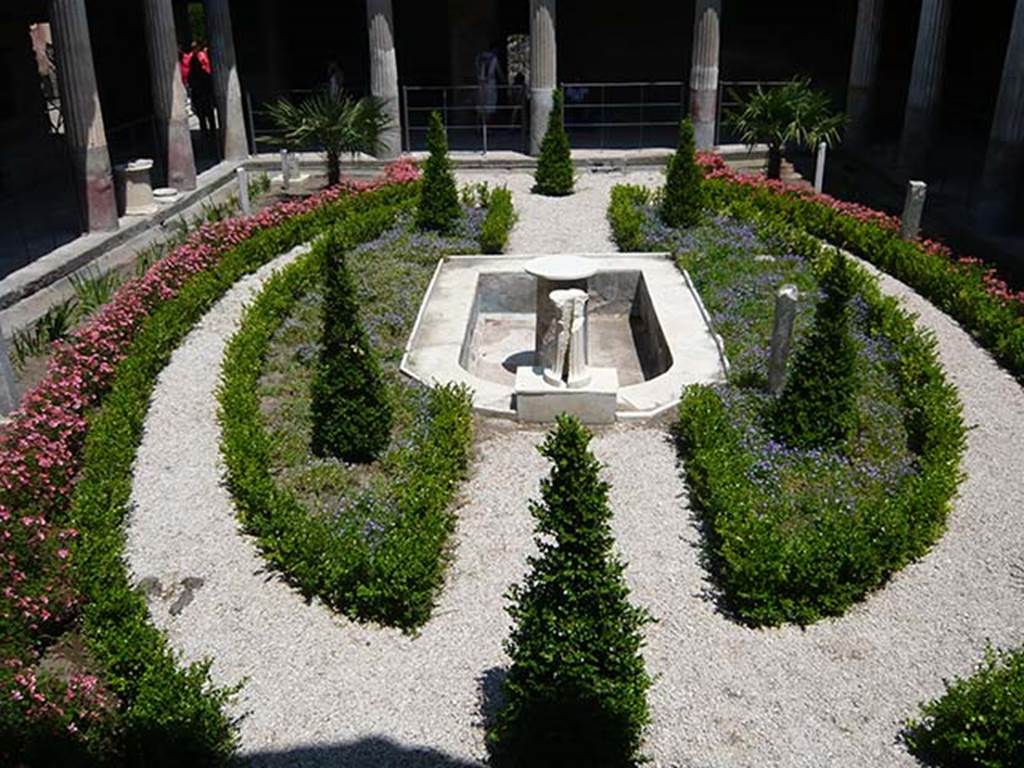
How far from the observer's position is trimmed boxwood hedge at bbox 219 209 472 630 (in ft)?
24.0

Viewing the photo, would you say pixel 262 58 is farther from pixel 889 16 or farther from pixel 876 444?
pixel 876 444

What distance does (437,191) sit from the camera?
15.7 m

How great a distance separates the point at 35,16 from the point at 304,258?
1028 cm

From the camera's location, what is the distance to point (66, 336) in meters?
12.0

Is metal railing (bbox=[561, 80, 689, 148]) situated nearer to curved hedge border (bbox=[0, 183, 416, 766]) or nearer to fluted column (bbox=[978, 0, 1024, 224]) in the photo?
fluted column (bbox=[978, 0, 1024, 224])

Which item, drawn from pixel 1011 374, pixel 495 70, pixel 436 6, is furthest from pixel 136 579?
pixel 436 6

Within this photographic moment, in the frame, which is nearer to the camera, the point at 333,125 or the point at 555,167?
the point at 333,125

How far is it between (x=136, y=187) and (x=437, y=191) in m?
4.87

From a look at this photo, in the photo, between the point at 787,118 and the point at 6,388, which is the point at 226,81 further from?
the point at 6,388

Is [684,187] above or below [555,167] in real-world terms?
above

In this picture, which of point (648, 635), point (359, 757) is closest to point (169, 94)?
point (648, 635)

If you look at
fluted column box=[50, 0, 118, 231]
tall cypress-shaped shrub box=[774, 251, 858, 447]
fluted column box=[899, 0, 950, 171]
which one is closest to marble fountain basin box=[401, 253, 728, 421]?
tall cypress-shaped shrub box=[774, 251, 858, 447]

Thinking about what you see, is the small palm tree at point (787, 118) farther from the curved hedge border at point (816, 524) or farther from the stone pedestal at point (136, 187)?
the stone pedestal at point (136, 187)

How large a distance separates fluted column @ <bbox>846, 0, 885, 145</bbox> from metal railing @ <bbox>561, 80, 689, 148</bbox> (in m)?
3.65
